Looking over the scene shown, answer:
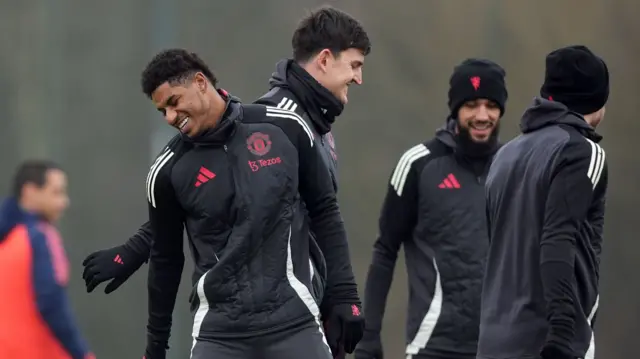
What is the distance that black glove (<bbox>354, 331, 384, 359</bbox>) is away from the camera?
21.7 feet

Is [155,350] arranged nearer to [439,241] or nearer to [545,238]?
[545,238]

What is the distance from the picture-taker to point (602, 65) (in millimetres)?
5223

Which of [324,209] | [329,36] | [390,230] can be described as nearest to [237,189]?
[324,209]

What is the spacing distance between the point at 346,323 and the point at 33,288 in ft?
5.69

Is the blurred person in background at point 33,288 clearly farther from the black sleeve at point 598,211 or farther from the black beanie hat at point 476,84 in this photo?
the black sleeve at point 598,211

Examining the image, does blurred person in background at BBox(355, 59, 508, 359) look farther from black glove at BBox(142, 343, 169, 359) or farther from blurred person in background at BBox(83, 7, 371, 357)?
black glove at BBox(142, 343, 169, 359)

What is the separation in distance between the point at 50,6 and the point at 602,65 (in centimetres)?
464

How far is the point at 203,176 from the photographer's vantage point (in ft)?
16.3

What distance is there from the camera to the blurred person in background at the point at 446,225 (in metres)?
6.49

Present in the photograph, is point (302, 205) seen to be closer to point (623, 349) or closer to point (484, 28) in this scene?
point (484, 28)

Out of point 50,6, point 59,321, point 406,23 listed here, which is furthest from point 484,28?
point 59,321

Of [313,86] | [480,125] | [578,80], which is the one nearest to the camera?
[578,80]

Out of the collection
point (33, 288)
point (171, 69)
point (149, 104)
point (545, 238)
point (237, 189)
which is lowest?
point (545, 238)

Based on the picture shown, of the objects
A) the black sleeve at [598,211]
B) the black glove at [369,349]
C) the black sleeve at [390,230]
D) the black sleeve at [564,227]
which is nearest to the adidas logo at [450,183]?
the black sleeve at [390,230]
